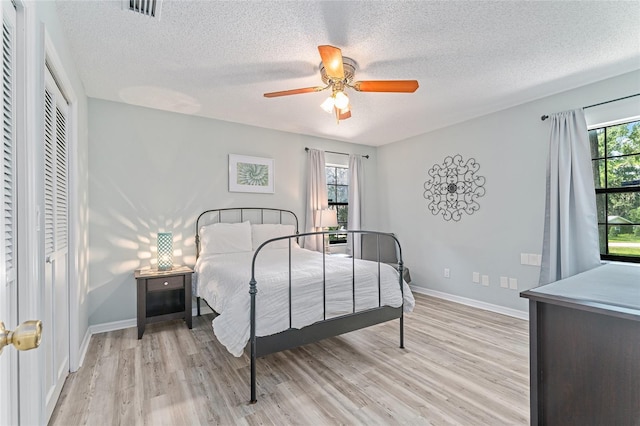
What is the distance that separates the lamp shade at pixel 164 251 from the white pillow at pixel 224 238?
35 cm

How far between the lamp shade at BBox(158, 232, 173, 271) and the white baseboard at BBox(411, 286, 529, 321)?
3.54 m

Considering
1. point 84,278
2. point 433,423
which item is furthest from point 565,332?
point 84,278

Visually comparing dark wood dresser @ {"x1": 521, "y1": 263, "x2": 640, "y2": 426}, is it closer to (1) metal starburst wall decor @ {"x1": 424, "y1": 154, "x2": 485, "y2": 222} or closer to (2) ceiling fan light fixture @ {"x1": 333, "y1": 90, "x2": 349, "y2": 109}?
(2) ceiling fan light fixture @ {"x1": 333, "y1": 90, "x2": 349, "y2": 109}

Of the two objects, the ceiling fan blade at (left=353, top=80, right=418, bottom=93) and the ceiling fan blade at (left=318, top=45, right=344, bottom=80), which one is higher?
the ceiling fan blade at (left=318, top=45, right=344, bottom=80)

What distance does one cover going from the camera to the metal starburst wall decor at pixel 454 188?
3949 millimetres

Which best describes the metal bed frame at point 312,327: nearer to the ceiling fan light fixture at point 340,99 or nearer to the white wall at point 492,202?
the ceiling fan light fixture at point 340,99

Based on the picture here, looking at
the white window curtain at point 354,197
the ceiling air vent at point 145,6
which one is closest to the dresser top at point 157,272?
the ceiling air vent at point 145,6

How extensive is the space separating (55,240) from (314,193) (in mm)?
3132

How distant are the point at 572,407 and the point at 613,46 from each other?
2670 mm

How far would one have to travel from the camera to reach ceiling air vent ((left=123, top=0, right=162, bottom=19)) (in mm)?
1841

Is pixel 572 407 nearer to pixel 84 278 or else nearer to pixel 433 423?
pixel 433 423

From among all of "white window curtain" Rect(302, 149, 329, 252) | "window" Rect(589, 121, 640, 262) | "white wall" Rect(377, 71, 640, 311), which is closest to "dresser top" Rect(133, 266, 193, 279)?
"white window curtain" Rect(302, 149, 329, 252)

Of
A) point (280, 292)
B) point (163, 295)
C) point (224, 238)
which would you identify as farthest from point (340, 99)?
point (163, 295)

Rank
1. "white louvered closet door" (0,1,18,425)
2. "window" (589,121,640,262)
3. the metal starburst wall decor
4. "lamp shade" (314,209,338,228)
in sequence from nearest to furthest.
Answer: "white louvered closet door" (0,1,18,425), "window" (589,121,640,262), the metal starburst wall decor, "lamp shade" (314,209,338,228)
